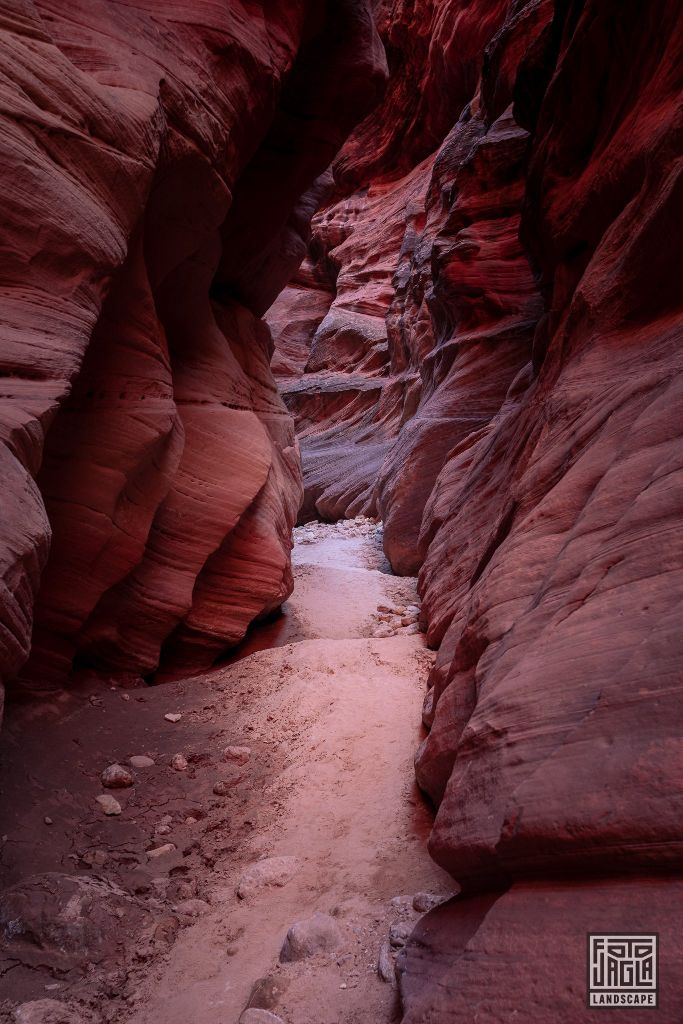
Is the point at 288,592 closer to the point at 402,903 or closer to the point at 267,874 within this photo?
the point at 267,874

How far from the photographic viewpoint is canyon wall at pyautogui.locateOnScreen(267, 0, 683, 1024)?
5.33 ft

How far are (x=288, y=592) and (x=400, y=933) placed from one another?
17.7 ft

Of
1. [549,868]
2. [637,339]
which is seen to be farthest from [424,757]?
[637,339]

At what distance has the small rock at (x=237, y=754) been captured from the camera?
15.2ft

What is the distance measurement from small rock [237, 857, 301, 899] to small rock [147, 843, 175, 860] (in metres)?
0.63

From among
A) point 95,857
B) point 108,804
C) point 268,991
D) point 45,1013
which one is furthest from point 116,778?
point 268,991

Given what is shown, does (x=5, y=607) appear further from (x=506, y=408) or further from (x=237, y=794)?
(x=506, y=408)

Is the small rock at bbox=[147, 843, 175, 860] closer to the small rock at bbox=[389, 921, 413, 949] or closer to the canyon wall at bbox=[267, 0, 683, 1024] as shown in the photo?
the canyon wall at bbox=[267, 0, 683, 1024]

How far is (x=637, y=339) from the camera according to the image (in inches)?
156

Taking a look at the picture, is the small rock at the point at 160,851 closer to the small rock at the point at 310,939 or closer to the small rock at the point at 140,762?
the small rock at the point at 140,762

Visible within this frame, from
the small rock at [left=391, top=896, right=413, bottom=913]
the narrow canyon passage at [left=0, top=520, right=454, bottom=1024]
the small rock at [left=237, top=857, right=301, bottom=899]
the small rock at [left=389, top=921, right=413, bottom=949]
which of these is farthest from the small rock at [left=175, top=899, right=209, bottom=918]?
the small rock at [left=389, top=921, right=413, bottom=949]

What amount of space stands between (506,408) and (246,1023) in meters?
7.01

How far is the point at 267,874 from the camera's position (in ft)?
10.6

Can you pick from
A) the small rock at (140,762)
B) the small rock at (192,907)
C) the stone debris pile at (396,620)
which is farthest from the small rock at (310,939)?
the stone debris pile at (396,620)
